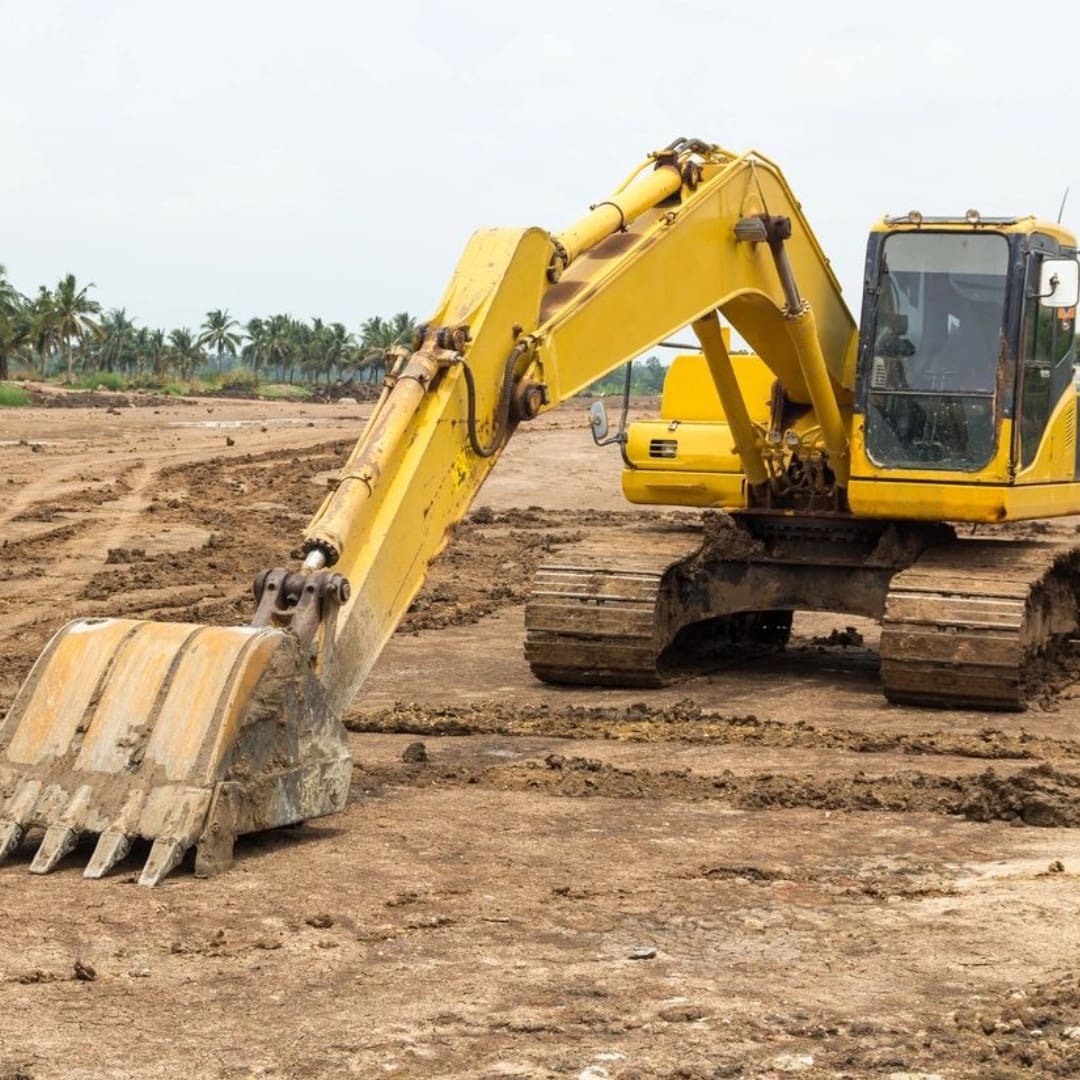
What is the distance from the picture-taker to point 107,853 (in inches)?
273

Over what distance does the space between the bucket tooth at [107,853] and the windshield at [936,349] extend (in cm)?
623

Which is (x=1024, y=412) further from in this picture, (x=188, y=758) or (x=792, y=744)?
(x=188, y=758)

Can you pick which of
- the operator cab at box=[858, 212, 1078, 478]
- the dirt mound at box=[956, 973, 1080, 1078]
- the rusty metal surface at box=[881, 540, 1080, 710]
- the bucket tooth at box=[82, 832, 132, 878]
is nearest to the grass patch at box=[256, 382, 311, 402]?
the operator cab at box=[858, 212, 1078, 478]

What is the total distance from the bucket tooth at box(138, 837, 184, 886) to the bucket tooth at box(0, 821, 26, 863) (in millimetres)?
575

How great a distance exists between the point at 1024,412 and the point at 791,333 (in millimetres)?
1459

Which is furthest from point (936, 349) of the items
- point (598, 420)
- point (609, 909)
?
point (609, 909)

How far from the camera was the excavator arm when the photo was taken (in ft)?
23.3

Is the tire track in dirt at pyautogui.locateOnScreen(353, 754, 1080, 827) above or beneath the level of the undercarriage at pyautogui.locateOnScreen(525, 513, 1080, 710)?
beneath

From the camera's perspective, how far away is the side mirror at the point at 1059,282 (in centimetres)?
1170

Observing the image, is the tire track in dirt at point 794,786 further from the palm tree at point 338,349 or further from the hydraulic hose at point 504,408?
the palm tree at point 338,349

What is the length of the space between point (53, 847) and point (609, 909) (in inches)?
77.9

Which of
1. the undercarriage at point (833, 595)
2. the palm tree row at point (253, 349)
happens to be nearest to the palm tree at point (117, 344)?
the palm tree row at point (253, 349)

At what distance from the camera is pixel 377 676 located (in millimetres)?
12836

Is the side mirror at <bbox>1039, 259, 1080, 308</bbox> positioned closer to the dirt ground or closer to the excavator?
the excavator
